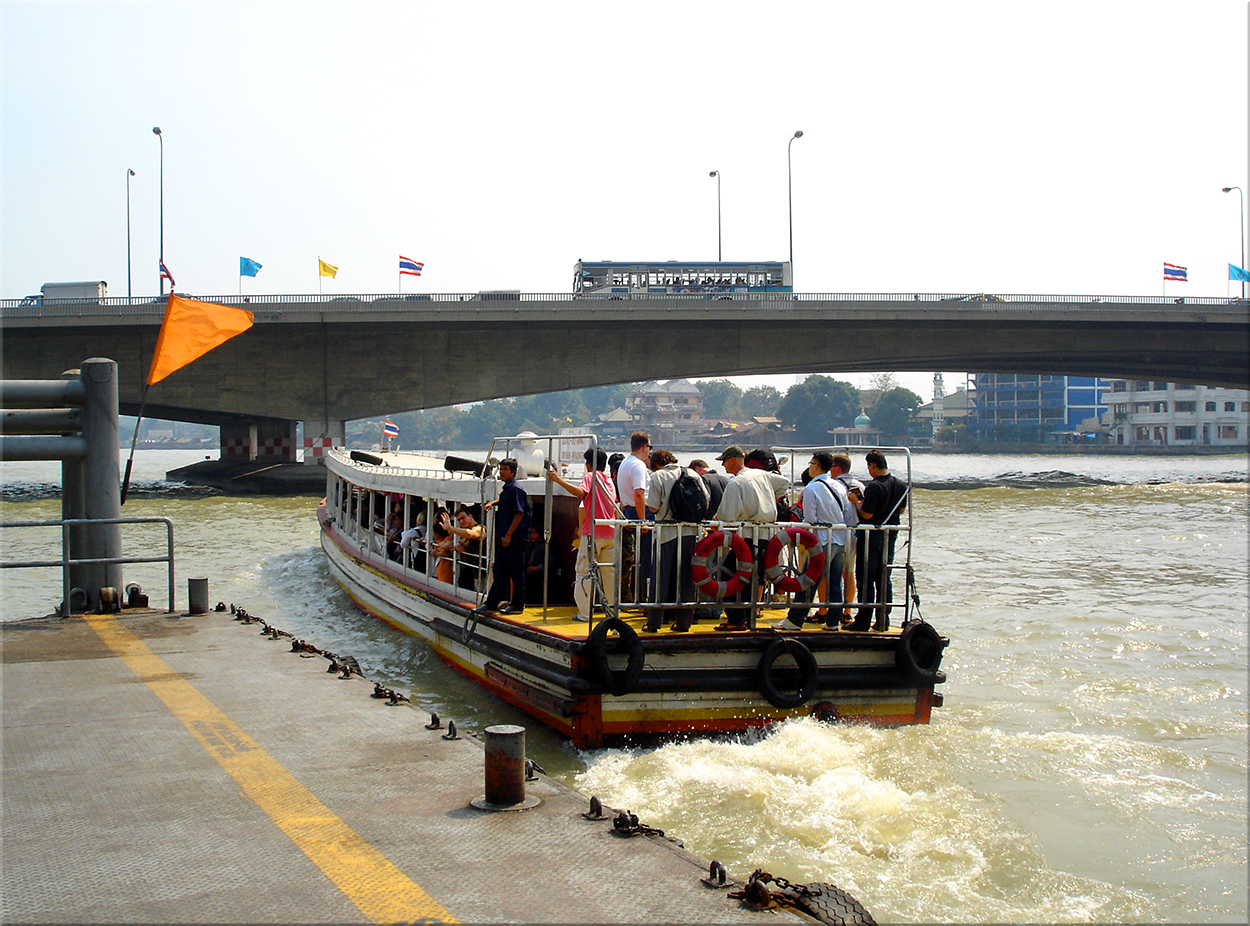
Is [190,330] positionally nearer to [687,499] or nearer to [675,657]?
[687,499]

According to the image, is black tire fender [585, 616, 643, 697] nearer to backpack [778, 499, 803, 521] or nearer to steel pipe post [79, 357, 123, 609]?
backpack [778, 499, 803, 521]

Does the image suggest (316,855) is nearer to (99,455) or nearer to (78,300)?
(99,455)

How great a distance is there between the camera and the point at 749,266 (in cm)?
4853

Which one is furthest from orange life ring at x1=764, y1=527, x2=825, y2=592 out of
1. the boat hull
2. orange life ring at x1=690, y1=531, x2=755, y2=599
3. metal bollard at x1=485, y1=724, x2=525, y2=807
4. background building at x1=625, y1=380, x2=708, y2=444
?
background building at x1=625, y1=380, x2=708, y2=444

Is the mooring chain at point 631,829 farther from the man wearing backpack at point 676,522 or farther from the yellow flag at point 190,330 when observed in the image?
the yellow flag at point 190,330

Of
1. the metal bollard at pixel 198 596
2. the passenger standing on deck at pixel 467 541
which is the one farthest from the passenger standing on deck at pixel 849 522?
the metal bollard at pixel 198 596

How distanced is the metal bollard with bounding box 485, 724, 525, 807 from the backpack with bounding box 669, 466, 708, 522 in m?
3.54

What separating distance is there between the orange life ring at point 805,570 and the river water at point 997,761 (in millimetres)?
1256

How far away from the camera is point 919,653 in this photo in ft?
29.9

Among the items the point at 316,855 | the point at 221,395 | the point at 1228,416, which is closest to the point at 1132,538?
the point at 316,855

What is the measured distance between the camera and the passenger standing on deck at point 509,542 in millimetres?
9492

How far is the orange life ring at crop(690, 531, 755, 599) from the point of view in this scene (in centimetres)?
878

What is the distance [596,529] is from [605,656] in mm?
1178

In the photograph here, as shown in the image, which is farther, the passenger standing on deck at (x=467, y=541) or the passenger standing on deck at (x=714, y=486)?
the passenger standing on deck at (x=467, y=541)
